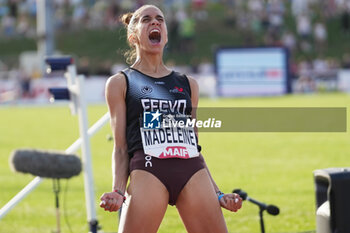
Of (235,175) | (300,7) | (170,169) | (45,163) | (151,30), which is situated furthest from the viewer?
(300,7)

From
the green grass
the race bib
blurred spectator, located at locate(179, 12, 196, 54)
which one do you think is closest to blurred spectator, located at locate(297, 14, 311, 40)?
blurred spectator, located at locate(179, 12, 196, 54)

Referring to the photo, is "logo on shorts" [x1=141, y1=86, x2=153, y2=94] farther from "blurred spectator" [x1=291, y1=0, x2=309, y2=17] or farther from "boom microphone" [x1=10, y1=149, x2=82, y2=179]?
"blurred spectator" [x1=291, y1=0, x2=309, y2=17]

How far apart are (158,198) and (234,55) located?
29068 millimetres

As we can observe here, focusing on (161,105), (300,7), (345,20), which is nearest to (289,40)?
(345,20)

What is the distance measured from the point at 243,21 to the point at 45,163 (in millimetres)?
40120

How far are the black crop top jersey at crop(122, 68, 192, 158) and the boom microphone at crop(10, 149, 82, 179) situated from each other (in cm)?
106

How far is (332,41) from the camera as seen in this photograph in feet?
142

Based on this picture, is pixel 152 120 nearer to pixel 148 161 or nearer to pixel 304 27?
pixel 148 161

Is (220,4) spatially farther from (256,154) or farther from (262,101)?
(256,154)

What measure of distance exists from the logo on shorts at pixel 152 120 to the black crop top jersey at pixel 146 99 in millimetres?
27

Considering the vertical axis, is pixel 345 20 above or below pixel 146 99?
below

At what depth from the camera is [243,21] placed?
44812 mm

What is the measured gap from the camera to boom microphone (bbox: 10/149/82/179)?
535 cm

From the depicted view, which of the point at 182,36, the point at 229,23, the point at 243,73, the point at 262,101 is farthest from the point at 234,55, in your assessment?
the point at 229,23
